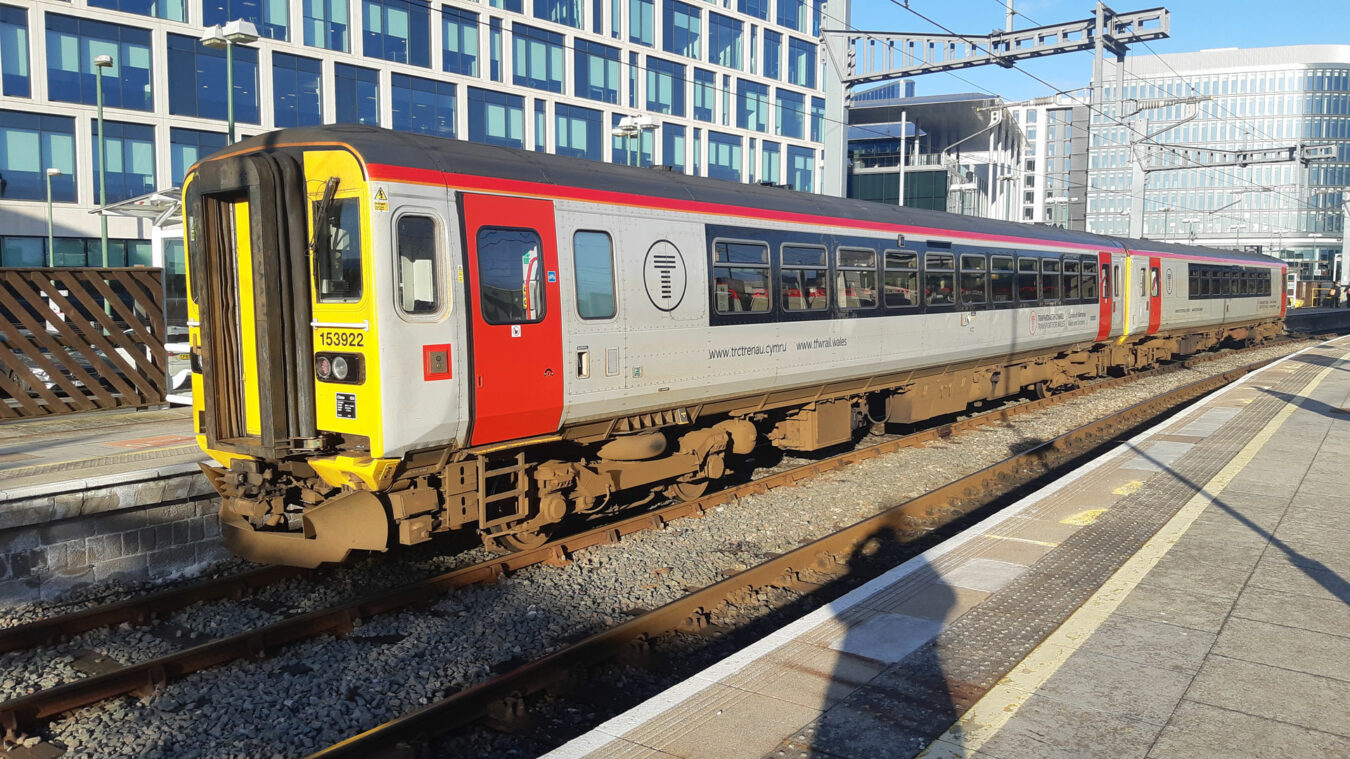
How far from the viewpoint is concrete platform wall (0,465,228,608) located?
7594 millimetres

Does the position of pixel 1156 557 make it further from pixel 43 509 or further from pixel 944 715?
pixel 43 509

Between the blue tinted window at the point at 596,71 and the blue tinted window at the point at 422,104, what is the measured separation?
6756mm

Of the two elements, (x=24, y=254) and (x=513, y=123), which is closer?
(x=24, y=254)

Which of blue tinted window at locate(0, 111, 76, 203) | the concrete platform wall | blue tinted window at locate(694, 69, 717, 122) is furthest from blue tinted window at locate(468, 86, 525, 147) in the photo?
the concrete platform wall

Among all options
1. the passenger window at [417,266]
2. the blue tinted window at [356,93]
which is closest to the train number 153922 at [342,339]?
the passenger window at [417,266]

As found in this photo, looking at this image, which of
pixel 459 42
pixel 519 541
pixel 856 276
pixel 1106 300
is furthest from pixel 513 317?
pixel 459 42

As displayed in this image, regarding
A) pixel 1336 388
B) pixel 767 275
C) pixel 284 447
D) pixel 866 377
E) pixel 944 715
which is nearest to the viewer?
pixel 944 715

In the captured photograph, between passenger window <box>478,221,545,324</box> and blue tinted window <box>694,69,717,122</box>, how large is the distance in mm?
42587

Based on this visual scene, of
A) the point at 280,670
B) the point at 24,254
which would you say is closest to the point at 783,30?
the point at 24,254

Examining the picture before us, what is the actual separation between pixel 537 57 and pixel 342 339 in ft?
124

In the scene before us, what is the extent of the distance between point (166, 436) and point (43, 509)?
3868 mm

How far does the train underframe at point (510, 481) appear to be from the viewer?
23.3 feet

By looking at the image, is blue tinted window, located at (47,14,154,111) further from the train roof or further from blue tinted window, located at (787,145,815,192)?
blue tinted window, located at (787,145,815,192)

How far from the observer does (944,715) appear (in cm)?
473
